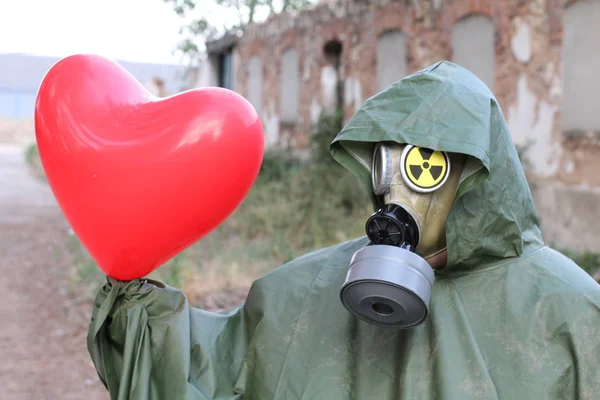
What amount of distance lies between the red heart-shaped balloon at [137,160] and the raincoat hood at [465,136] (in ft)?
1.03

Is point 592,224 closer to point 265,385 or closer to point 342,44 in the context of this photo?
point 265,385

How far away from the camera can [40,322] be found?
5.78 m

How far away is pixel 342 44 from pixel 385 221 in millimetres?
9155

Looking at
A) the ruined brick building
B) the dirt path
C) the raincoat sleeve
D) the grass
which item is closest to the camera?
the raincoat sleeve

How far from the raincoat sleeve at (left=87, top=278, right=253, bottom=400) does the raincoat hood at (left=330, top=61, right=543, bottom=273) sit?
58cm

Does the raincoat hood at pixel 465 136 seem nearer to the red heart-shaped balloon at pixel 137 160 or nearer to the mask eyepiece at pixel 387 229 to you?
the mask eyepiece at pixel 387 229

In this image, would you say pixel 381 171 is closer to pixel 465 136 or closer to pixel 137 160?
pixel 465 136

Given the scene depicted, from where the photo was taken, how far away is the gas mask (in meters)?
1.46

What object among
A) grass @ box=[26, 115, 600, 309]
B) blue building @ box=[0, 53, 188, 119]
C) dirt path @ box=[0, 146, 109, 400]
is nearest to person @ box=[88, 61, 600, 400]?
dirt path @ box=[0, 146, 109, 400]

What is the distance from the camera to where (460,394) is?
1.55 meters

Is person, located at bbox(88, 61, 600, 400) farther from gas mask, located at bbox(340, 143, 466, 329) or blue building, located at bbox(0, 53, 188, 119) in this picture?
blue building, located at bbox(0, 53, 188, 119)

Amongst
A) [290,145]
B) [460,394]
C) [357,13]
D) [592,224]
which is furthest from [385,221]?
[290,145]

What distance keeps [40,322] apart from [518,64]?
4870 mm

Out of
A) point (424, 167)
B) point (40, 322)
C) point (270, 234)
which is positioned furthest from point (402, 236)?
point (270, 234)
